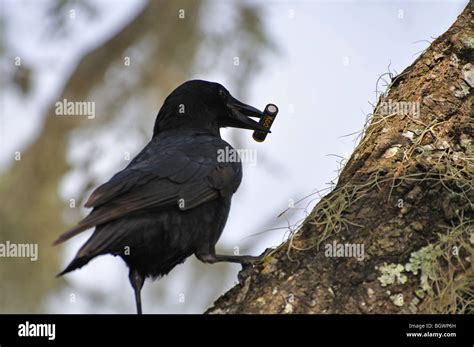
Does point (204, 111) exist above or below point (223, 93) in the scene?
below

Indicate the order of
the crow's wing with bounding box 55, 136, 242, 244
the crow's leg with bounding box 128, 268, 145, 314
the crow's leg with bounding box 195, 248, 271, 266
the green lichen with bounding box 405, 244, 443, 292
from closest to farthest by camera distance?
the green lichen with bounding box 405, 244, 443, 292, the crow's leg with bounding box 195, 248, 271, 266, the crow's wing with bounding box 55, 136, 242, 244, the crow's leg with bounding box 128, 268, 145, 314

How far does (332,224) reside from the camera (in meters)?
4.08

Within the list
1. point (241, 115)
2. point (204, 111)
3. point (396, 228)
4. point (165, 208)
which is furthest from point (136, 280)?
point (396, 228)

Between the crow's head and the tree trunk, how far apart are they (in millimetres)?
1679

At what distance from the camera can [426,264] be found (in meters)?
3.74

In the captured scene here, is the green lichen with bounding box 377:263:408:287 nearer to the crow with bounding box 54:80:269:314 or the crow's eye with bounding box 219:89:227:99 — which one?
the crow with bounding box 54:80:269:314

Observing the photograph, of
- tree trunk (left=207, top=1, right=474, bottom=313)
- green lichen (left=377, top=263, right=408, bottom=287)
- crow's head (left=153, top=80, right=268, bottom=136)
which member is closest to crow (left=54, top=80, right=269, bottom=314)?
crow's head (left=153, top=80, right=268, bottom=136)

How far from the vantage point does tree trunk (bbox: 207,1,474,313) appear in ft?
12.2

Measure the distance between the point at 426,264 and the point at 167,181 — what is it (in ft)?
6.07

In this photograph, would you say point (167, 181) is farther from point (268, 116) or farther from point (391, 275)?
point (391, 275)

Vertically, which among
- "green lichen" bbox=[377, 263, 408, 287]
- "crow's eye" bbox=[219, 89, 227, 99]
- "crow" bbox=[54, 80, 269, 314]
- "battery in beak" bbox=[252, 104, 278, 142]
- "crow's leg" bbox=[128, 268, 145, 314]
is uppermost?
"crow's eye" bbox=[219, 89, 227, 99]

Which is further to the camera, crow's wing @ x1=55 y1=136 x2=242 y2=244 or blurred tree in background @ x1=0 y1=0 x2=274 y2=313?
blurred tree in background @ x1=0 y1=0 x2=274 y2=313

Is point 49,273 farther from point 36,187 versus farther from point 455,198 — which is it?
point 455,198

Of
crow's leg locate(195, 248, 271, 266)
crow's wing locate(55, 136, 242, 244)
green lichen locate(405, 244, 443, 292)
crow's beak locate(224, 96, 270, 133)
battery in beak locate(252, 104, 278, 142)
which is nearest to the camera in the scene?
green lichen locate(405, 244, 443, 292)
